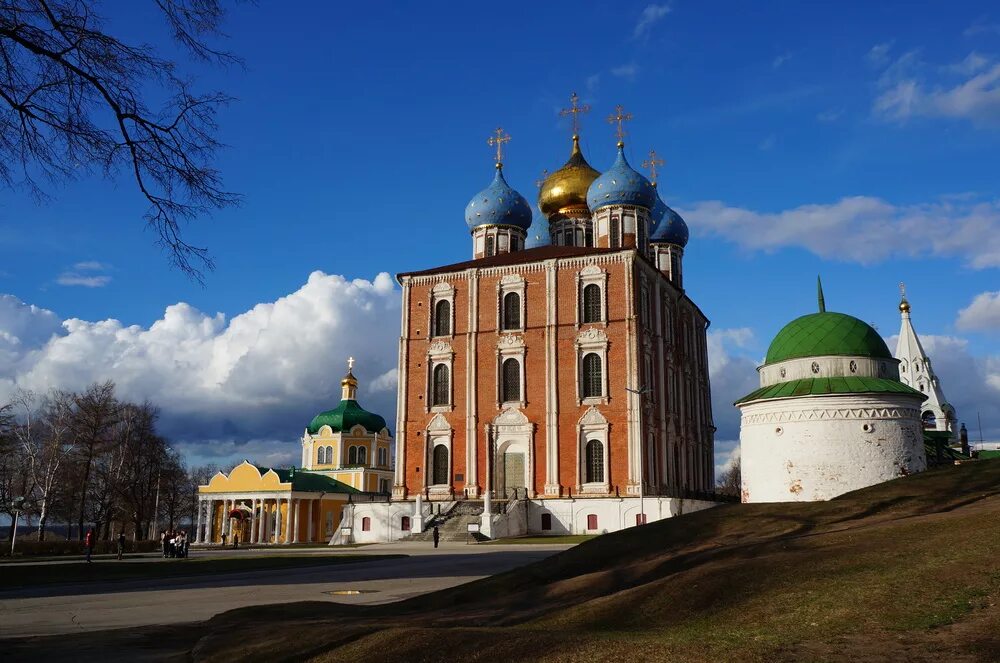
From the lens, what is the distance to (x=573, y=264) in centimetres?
4934

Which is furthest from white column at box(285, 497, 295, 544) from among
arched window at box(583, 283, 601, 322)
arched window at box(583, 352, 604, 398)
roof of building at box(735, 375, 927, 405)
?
roof of building at box(735, 375, 927, 405)

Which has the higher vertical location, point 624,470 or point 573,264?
point 573,264

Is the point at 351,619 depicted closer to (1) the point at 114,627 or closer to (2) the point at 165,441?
(1) the point at 114,627

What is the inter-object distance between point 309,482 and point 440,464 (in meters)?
18.5

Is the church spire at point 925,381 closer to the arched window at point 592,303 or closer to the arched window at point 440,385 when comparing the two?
the arched window at point 592,303

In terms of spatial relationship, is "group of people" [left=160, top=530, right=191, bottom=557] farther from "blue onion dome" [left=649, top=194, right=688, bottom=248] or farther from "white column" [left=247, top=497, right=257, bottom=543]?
"blue onion dome" [left=649, top=194, right=688, bottom=248]

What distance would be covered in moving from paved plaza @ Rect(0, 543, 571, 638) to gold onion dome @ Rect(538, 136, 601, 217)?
3942 cm

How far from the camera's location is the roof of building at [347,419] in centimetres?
7681

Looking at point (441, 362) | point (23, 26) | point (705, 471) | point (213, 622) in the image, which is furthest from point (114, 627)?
point (705, 471)

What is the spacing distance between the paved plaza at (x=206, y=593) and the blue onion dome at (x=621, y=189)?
33.3 metres

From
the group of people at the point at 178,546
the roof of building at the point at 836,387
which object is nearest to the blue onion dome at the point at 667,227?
the roof of building at the point at 836,387

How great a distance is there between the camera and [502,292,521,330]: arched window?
49844 millimetres

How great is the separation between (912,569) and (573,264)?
4243 cm

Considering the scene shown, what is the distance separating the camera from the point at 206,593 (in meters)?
18.0
